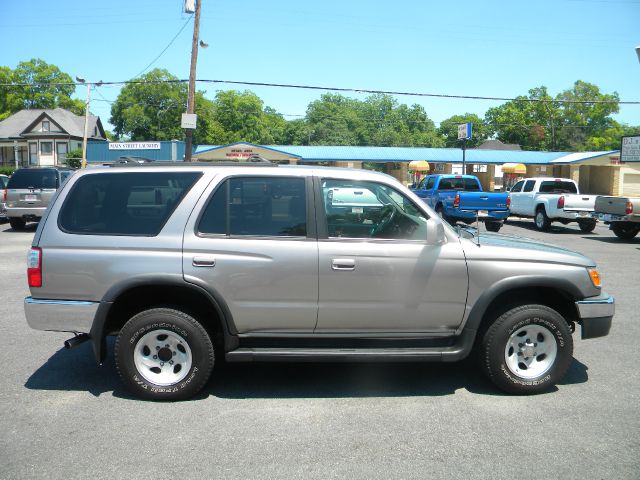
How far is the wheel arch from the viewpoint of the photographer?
4.39m

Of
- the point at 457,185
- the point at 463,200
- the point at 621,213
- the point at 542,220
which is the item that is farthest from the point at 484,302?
the point at 457,185

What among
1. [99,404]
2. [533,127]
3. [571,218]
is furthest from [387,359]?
[533,127]

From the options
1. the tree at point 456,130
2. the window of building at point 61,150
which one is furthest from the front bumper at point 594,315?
the tree at point 456,130

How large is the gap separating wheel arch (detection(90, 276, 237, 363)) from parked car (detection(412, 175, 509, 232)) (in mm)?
12672

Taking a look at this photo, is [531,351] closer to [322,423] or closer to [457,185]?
[322,423]

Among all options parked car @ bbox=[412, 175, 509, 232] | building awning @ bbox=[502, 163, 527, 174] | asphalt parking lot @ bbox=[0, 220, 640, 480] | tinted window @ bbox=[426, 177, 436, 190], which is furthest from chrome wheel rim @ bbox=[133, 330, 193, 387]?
building awning @ bbox=[502, 163, 527, 174]

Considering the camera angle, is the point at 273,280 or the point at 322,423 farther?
the point at 273,280

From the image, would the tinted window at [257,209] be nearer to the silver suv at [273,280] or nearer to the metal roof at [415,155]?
the silver suv at [273,280]

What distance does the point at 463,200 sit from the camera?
18.5 meters

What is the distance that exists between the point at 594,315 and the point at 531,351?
60 centimetres

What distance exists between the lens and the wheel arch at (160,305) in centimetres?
439

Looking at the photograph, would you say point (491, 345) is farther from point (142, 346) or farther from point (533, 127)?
point (533, 127)

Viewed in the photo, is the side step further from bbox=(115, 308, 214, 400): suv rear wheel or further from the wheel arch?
bbox=(115, 308, 214, 400): suv rear wheel

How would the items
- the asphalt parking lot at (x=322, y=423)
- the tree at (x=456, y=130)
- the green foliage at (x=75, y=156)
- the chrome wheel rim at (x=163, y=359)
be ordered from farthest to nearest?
the tree at (x=456, y=130)
the green foliage at (x=75, y=156)
the chrome wheel rim at (x=163, y=359)
the asphalt parking lot at (x=322, y=423)
